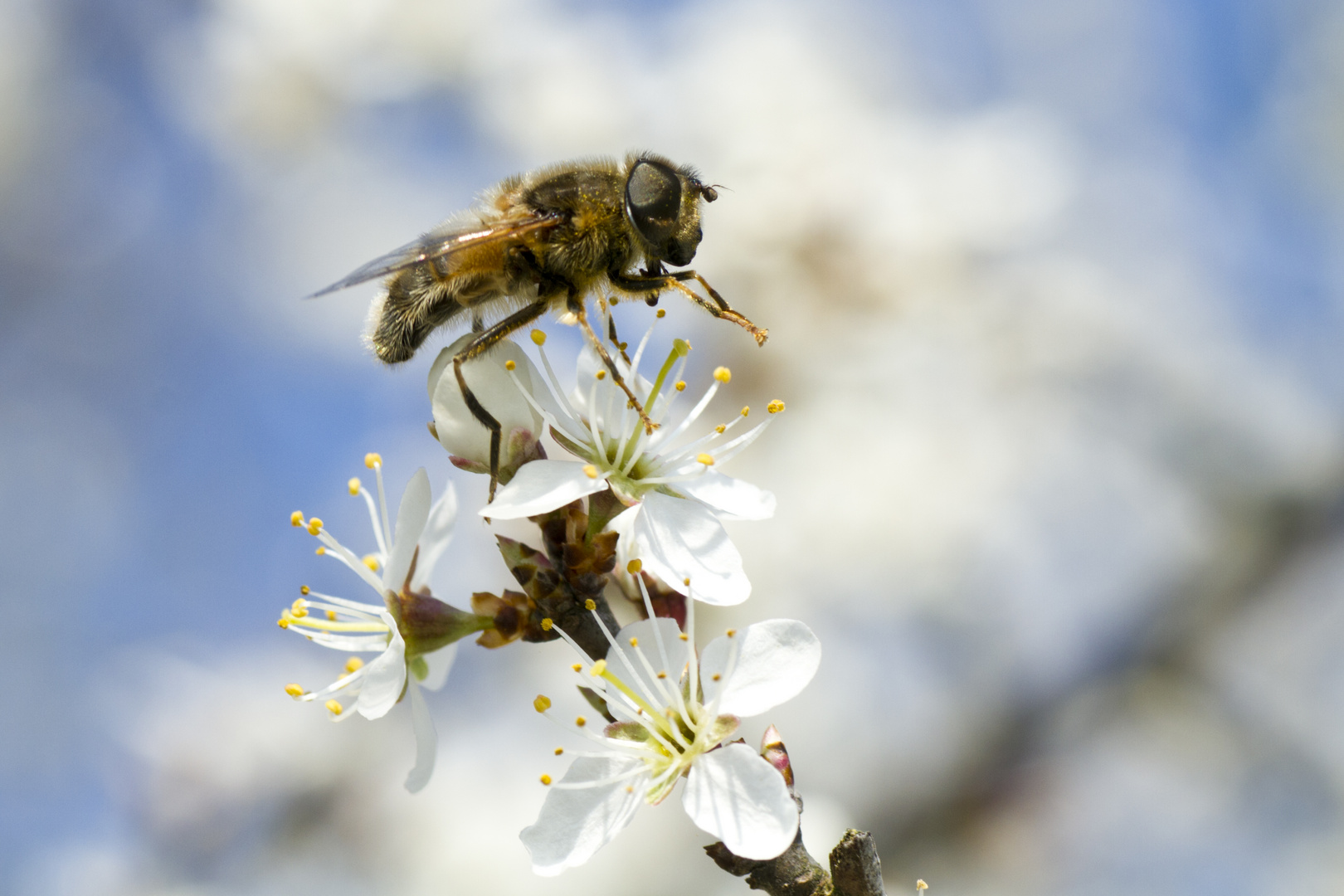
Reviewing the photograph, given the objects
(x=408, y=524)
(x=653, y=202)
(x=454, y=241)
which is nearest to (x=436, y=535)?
(x=408, y=524)

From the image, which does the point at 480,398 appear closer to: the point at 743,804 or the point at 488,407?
the point at 488,407

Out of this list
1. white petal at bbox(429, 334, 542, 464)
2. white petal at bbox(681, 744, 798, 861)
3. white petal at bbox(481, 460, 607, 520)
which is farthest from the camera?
white petal at bbox(429, 334, 542, 464)

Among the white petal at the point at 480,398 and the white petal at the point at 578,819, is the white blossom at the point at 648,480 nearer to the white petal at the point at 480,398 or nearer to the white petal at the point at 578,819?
the white petal at the point at 480,398

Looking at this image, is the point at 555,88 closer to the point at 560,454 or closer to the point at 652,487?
the point at 560,454

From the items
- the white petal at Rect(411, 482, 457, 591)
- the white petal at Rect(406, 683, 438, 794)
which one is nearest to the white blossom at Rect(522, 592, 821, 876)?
the white petal at Rect(406, 683, 438, 794)

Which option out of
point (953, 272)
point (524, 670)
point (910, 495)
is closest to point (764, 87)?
point (953, 272)

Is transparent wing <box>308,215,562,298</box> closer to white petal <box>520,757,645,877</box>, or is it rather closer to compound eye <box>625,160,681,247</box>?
compound eye <box>625,160,681,247</box>
